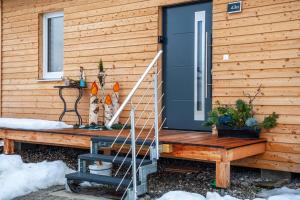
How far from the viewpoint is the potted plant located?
16.1ft

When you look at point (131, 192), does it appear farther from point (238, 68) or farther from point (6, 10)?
point (6, 10)

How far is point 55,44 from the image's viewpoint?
299 inches

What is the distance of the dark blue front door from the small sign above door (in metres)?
0.38

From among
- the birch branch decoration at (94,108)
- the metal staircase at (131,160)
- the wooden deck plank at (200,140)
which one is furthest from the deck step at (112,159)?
the birch branch decoration at (94,108)

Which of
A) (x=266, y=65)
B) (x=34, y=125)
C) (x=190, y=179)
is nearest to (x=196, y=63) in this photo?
(x=266, y=65)

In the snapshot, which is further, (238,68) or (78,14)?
(78,14)

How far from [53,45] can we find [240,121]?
399 centimetres

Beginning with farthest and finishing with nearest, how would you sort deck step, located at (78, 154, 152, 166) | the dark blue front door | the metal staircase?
the dark blue front door, deck step, located at (78, 154, 152, 166), the metal staircase

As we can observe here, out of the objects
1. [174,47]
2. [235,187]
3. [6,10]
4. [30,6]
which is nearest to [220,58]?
[174,47]

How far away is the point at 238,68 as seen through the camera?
5242mm

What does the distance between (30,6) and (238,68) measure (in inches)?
171

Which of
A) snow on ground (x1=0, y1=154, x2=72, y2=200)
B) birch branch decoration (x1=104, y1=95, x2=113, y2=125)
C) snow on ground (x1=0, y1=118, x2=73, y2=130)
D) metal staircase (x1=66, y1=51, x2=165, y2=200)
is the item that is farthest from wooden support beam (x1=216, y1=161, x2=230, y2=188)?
snow on ground (x1=0, y1=118, x2=73, y2=130)

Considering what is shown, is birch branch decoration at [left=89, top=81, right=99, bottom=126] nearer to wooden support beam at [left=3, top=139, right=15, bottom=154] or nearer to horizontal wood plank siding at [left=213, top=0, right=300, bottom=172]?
wooden support beam at [left=3, top=139, right=15, bottom=154]

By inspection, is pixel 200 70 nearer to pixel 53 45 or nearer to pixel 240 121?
pixel 240 121
